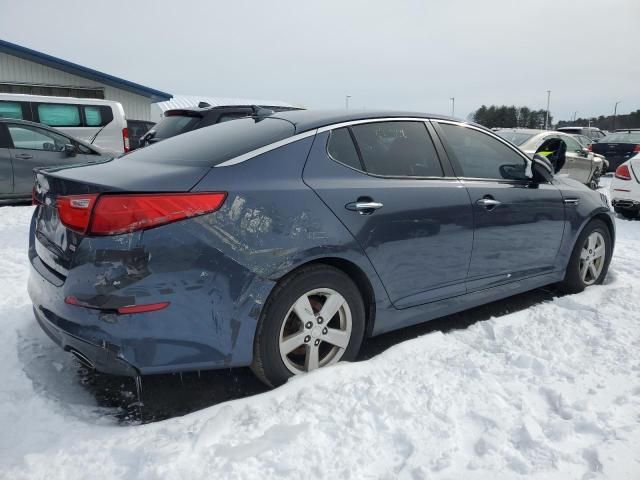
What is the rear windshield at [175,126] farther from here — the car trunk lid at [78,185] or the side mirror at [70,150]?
the car trunk lid at [78,185]

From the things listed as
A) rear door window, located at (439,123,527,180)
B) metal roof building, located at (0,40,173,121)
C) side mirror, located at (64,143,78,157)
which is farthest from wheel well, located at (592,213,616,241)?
metal roof building, located at (0,40,173,121)

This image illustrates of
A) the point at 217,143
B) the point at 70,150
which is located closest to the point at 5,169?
the point at 70,150

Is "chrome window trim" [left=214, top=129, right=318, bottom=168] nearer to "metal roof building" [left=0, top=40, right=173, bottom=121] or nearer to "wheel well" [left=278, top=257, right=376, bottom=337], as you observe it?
"wheel well" [left=278, top=257, right=376, bottom=337]

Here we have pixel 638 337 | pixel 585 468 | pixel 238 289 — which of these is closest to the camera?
pixel 585 468

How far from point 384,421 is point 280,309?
707mm

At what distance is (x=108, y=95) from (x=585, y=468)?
75.6 feet

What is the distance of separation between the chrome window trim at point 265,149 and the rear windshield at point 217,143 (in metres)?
0.02

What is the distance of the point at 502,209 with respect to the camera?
348cm

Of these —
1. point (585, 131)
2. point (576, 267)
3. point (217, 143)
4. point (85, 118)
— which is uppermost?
point (85, 118)

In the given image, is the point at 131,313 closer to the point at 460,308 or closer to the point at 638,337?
the point at 460,308

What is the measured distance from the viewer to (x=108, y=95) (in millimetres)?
21406

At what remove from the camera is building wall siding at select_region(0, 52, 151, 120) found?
1930cm

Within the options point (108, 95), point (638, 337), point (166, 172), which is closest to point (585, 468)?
point (638, 337)

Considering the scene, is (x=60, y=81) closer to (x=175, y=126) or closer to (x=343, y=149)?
(x=175, y=126)
